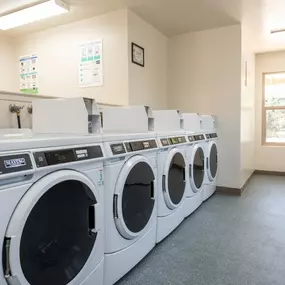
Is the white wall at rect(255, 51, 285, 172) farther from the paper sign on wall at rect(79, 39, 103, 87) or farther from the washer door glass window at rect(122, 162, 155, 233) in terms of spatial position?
the washer door glass window at rect(122, 162, 155, 233)

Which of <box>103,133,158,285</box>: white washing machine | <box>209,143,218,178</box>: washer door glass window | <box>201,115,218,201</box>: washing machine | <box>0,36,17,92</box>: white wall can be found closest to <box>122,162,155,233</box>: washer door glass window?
<box>103,133,158,285</box>: white washing machine

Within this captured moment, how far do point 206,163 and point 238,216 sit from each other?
2.59 feet

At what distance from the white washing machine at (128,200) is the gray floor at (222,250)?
0.18 m

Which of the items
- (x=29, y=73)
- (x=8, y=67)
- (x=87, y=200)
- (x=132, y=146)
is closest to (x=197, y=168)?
(x=132, y=146)

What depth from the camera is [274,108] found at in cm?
565

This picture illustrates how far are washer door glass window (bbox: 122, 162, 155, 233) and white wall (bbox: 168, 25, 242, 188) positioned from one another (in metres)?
2.38

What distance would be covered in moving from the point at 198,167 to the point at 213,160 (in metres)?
0.75

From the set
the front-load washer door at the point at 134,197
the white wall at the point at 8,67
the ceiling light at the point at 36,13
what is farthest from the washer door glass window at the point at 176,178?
the white wall at the point at 8,67

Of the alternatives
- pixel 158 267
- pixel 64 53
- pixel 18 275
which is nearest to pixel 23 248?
pixel 18 275

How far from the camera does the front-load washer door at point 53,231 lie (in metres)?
0.98

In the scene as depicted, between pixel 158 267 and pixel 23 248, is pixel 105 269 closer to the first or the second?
pixel 158 267

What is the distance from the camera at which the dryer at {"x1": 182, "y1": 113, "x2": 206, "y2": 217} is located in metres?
2.94

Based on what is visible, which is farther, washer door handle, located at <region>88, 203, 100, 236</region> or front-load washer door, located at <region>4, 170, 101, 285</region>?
washer door handle, located at <region>88, 203, 100, 236</region>

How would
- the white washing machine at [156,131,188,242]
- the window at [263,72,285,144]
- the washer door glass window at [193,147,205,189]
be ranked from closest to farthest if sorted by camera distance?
the white washing machine at [156,131,188,242]
the washer door glass window at [193,147,205,189]
the window at [263,72,285,144]
